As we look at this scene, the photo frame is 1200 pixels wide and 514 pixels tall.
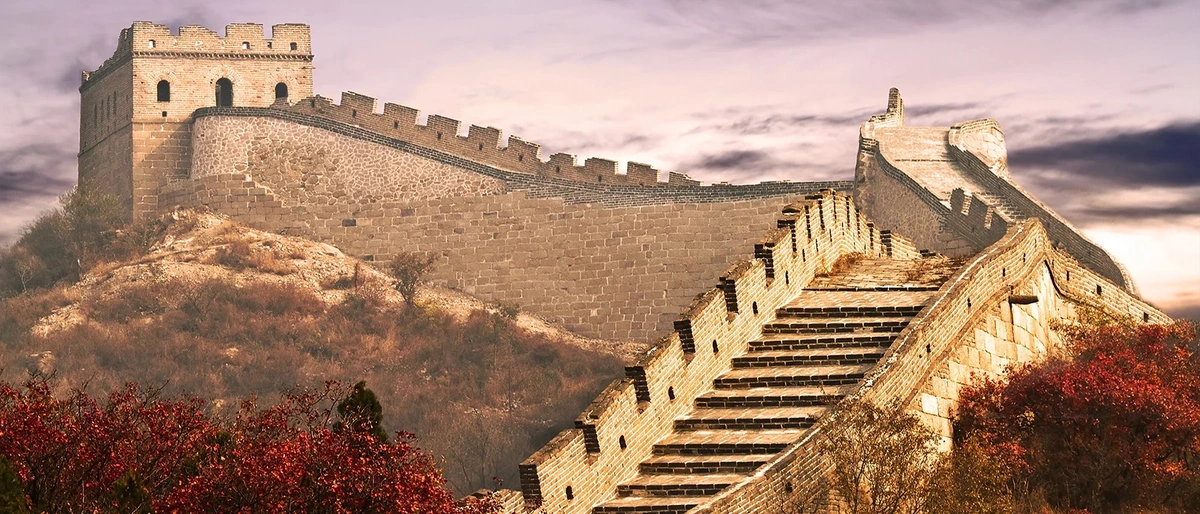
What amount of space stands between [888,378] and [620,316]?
1324 inches

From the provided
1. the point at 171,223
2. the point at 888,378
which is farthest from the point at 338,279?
the point at 888,378

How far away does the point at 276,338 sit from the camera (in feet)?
182

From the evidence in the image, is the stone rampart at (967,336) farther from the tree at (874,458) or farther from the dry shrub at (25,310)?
the dry shrub at (25,310)

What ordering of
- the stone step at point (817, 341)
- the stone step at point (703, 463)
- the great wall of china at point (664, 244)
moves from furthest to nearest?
the stone step at point (817, 341)
the great wall of china at point (664, 244)
the stone step at point (703, 463)

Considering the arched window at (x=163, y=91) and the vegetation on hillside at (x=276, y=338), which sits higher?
the arched window at (x=163, y=91)

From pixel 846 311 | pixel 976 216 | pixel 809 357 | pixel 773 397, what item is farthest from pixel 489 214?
pixel 773 397

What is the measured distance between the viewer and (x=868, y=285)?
24438 mm

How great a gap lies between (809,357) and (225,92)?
43.5 metres

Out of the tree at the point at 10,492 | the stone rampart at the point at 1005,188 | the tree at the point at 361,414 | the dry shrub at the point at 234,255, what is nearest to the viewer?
the tree at the point at 10,492

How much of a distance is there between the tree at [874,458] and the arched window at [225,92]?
45.3m

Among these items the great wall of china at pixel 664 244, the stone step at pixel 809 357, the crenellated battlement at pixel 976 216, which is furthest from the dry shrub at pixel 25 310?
the stone step at pixel 809 357

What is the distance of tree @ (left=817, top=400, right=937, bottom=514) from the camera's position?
19453 mm

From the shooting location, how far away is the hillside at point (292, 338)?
172 ft

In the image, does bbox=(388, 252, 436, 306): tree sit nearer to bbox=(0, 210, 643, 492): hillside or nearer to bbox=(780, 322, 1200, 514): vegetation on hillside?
bbox=(0, 210, 643, 492): hillside
